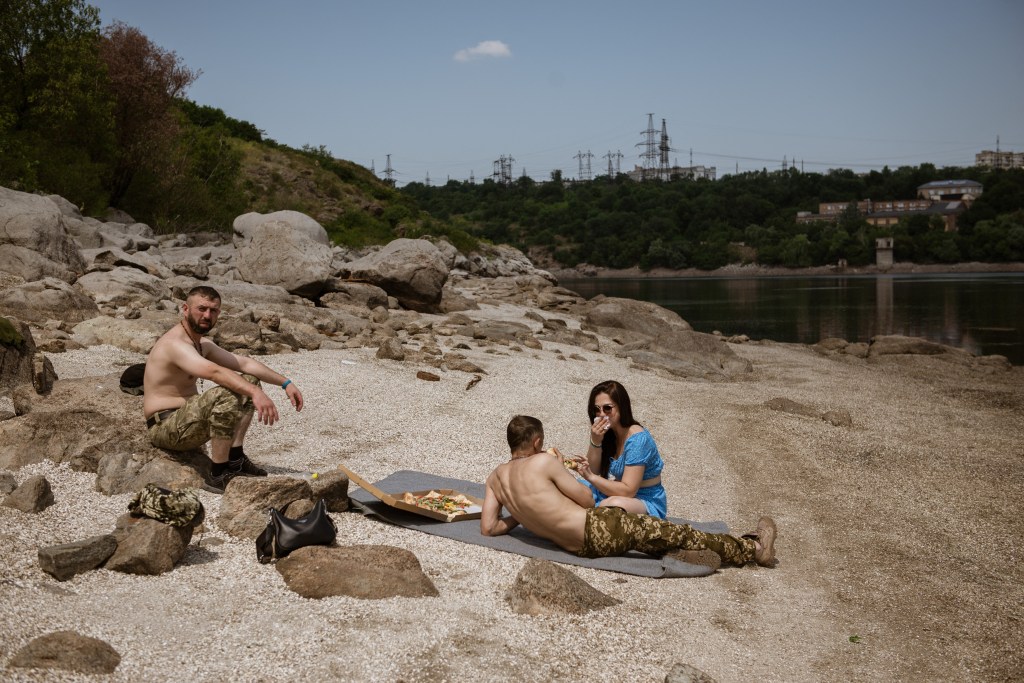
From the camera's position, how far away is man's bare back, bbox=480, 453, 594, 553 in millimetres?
7031

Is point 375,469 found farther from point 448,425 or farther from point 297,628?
point 297,628

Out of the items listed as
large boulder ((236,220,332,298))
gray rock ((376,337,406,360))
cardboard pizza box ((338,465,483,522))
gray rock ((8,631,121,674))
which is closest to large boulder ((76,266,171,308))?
large boulder ((236,220,332,298))

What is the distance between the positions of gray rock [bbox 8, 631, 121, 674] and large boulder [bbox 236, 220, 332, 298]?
55.9 ft

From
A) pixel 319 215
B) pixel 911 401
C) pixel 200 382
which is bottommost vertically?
pixel 911 401

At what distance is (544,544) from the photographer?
727cm

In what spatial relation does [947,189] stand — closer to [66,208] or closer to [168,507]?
[66,208]

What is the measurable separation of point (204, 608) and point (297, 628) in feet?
2.02

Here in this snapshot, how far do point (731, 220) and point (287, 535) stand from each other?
136409 mm

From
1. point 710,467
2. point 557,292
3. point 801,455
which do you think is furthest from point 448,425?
point 557,292

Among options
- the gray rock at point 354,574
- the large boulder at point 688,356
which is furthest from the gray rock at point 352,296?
the gray rock at point 354,574

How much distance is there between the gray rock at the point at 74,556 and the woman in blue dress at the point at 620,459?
12.1 ft

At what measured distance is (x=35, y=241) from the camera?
1698 cm

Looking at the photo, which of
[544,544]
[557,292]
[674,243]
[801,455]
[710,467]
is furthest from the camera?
[674,243]

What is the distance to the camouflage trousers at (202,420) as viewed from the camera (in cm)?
743
